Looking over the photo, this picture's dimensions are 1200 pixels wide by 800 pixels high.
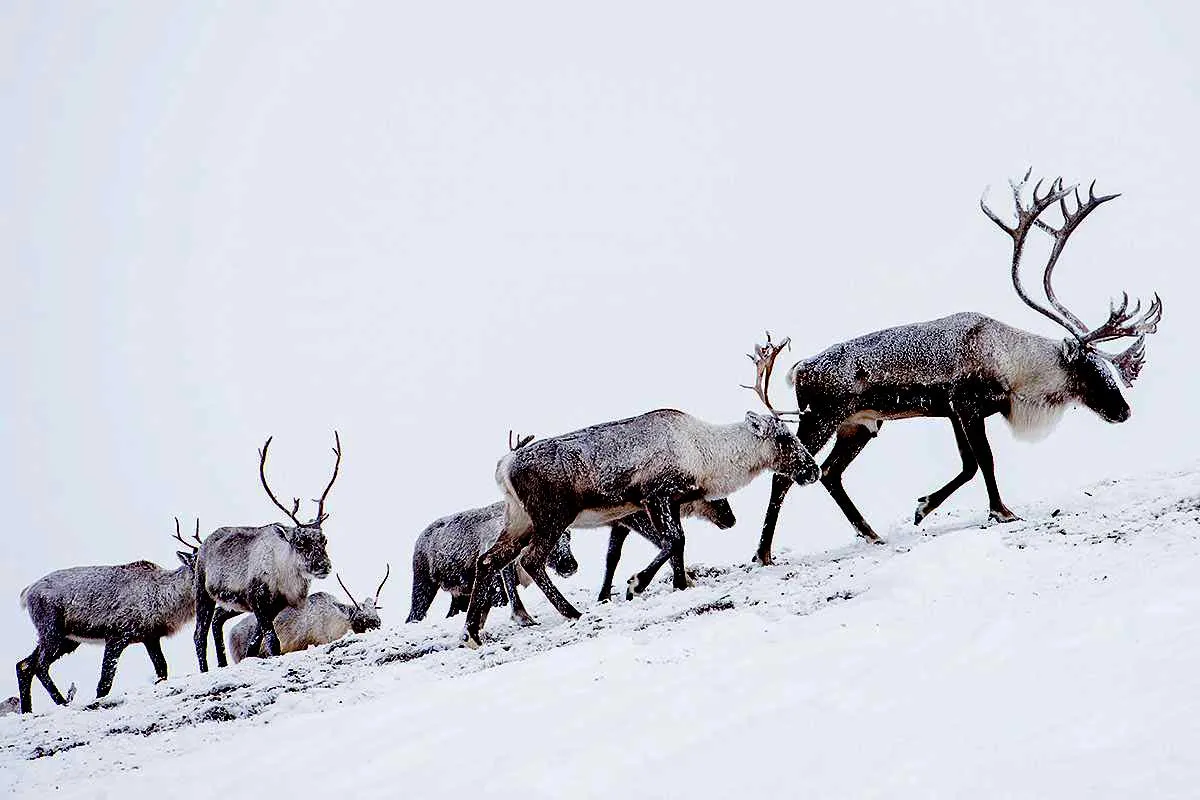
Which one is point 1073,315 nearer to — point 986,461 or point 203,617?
point 986,461

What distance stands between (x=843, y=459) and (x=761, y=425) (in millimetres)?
803

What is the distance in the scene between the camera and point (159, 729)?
25.6 ft

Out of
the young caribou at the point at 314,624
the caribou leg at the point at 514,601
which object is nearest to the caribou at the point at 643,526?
the caribou leg at the point at 514,601

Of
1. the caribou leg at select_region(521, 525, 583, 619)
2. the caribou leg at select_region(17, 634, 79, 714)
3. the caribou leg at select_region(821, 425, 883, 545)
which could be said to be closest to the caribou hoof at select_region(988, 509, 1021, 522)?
the caribou leg at select_region(821, 425, 883, 545)

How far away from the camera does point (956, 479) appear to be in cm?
973

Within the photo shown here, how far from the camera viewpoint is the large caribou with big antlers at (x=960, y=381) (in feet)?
31.4

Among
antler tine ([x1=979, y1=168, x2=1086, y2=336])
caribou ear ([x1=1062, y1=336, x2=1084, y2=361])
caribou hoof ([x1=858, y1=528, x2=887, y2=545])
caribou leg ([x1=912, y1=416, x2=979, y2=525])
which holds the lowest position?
caribou hoof ([x1=858, y1=528, x2=887, y2=545])

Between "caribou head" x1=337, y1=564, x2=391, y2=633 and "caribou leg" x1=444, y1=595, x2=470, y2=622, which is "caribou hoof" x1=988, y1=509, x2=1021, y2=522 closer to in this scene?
"caribou leg" x1=444, y1=595, x2=470, y2=622

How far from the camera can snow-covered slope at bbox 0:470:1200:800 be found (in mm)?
4160

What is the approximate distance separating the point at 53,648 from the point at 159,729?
560 cm

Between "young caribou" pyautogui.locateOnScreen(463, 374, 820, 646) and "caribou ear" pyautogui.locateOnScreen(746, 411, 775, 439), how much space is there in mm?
13

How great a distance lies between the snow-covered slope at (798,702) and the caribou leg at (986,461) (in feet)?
2.29

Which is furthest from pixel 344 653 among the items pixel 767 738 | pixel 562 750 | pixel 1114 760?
pixel 1114 760

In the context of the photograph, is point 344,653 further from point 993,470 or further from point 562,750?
point 993,470
